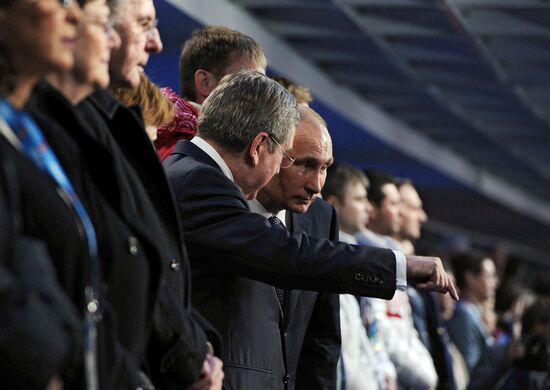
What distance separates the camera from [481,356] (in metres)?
7.44

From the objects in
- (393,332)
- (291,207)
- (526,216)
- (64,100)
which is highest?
(64,100)

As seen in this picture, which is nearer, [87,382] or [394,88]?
[87,382]

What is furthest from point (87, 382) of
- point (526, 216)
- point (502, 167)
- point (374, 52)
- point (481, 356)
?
point (526, 216)

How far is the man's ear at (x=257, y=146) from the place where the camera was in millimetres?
3123

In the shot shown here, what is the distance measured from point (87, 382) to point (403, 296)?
14.3ft

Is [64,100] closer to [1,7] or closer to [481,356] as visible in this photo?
[1,7]

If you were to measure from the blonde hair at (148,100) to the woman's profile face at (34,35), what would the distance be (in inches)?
42.3

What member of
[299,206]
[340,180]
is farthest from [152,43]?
[340,180]

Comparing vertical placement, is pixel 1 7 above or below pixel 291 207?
above

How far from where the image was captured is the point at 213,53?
160 inches

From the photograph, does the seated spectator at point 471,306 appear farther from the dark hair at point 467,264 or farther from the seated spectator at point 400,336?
the seated spectator at point 400,336

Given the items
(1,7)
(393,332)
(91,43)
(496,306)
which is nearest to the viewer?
(1,7)

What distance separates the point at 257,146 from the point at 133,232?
1.00 metres

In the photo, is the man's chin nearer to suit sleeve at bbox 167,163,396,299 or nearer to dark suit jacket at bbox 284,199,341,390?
dark suit jacket at bbox 284,199,341,390
